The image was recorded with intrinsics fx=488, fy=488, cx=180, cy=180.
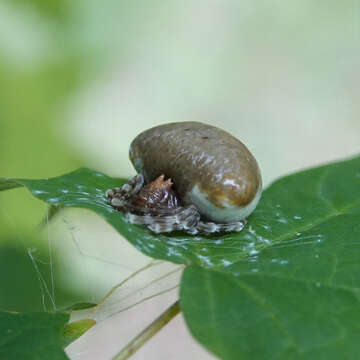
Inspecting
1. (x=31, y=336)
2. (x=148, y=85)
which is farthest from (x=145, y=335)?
(x=148, y=85)

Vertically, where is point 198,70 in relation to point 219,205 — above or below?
above

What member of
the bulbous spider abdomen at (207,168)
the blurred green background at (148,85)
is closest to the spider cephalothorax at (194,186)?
the bulbous spider abdomen at (207,168)

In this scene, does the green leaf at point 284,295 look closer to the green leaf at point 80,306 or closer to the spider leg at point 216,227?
the spider leg at point 216,227

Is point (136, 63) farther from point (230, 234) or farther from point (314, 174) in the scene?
point (230, 234)

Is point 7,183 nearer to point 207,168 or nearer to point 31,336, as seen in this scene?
point 31,336

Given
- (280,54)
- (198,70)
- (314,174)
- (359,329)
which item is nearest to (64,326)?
(359,329)

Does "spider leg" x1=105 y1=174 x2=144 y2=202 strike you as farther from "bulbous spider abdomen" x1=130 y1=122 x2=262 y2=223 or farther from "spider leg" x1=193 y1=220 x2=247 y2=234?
"spider leg" x1=193 y1=220 x2=247 y2=234
